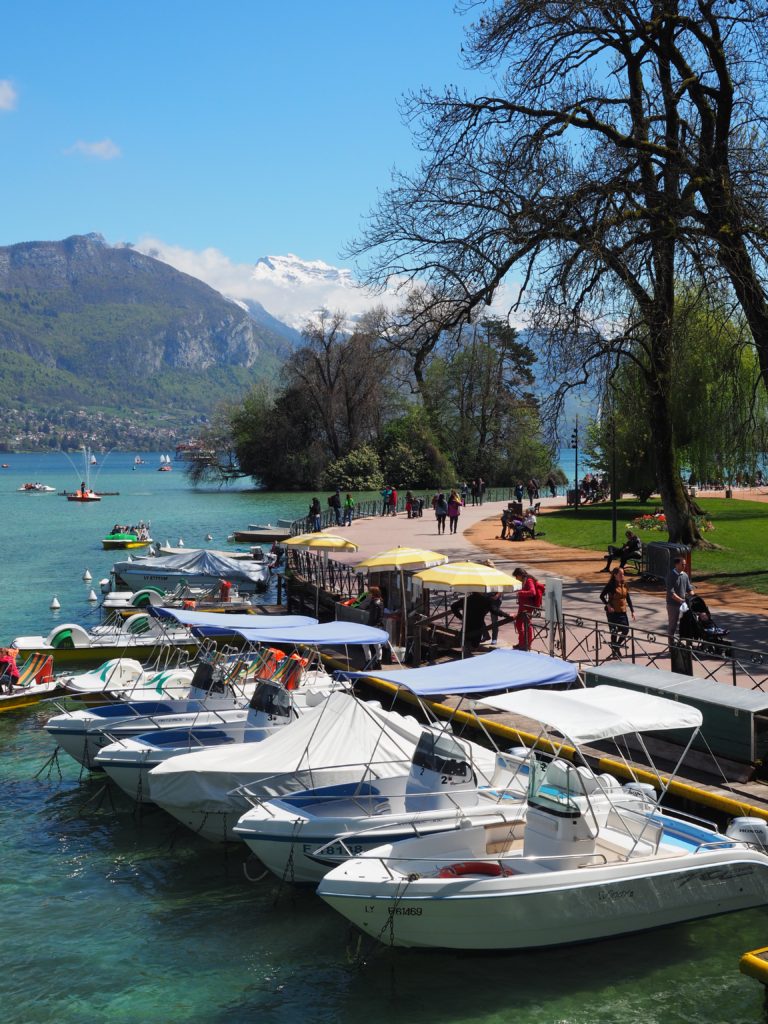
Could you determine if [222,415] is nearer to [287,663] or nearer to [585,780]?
[287,663]

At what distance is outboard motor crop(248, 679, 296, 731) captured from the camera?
18.1 metres

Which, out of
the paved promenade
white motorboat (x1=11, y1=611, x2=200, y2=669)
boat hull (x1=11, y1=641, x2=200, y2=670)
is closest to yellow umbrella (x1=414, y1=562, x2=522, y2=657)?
the paved promenade

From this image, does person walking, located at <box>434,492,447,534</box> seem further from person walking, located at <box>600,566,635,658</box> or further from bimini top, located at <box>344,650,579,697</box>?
bimini top, located at <box>344,650,579,697</box>

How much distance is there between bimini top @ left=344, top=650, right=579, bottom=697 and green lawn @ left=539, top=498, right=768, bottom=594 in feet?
50.6

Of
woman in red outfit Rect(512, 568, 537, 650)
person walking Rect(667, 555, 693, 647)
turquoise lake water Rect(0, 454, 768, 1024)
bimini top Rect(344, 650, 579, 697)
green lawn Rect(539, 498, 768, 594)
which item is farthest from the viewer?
green lawn Rect(539, 498, 768, 594)

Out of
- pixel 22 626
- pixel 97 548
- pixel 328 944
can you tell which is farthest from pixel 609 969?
pixel 97 548

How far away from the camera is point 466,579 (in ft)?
71.6

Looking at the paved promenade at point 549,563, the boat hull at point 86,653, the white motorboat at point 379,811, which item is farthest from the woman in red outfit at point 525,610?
the boat hull at point 86,653

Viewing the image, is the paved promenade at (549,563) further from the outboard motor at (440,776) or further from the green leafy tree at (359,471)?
the green leafy tree at (359,471)

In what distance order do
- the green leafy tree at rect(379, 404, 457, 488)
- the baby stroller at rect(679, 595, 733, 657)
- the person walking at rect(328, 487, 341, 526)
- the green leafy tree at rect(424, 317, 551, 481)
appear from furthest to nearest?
1. the green leafy tree at rect(379, 404, 457, 488)
2. the green leafy tree at rect(424, 317, 551, 481)
3. the person walking at rect(328, 487, 341, 526)
4. the baby stroller at rect(679, 595, 733, 657)

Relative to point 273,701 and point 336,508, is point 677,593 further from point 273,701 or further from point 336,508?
point 336,508

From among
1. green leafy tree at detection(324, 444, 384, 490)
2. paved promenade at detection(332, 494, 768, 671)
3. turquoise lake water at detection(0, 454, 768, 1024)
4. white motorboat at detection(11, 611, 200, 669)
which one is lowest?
turquoise lake water at detection(0, 454, 768, 1024)

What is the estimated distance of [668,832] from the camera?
13148mm

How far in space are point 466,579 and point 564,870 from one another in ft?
33.4
